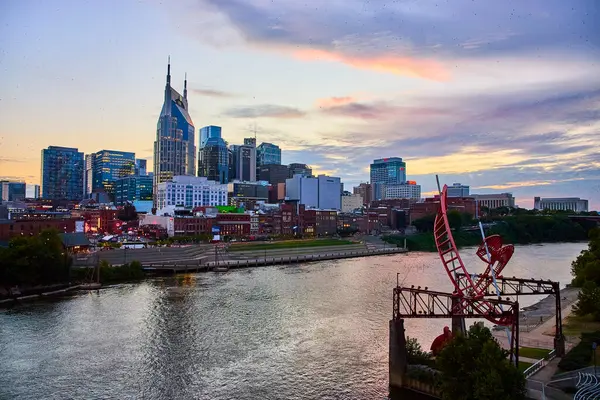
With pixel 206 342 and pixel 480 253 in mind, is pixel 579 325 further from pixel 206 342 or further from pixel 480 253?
pixel 206 342

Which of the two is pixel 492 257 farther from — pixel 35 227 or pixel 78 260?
pixel 35 227

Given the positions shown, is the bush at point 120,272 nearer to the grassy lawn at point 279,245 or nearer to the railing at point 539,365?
the grassy lawn at point 279,245

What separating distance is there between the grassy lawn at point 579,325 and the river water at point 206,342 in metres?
11.7

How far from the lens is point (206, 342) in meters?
44.7

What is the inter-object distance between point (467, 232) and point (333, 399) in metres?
168

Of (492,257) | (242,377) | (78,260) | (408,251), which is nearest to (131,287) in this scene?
(78,260)

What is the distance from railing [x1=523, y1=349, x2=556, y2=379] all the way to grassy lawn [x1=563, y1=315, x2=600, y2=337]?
8902mm

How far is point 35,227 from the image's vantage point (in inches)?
4407

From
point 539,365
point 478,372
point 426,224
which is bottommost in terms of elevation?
point 539,365

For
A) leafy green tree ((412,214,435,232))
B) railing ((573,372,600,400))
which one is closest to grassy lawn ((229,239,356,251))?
leafy green tree ((412,214,435,232))

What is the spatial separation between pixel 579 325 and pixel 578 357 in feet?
50.7

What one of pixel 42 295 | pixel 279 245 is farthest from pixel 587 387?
pixel 279 245

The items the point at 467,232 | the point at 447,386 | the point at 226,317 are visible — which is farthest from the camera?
the point at 467,232

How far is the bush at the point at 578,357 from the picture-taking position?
31.7 metres
